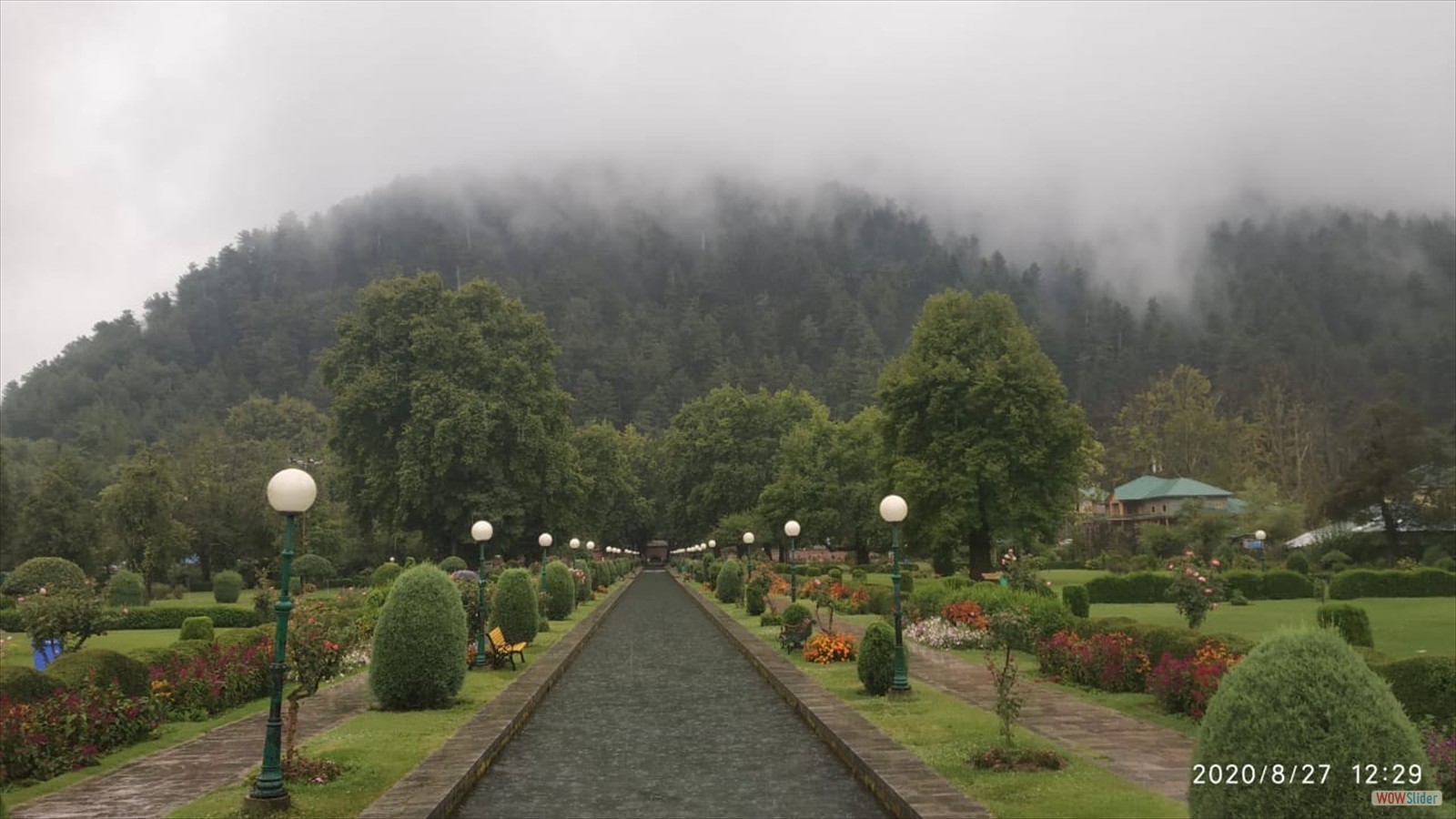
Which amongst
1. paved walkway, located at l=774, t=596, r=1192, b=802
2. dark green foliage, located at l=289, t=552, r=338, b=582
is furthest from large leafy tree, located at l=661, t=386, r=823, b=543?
paved walkway, located at l=774, t=596, r=1192, b=802

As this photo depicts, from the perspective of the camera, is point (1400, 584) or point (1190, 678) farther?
point (1400, 584)

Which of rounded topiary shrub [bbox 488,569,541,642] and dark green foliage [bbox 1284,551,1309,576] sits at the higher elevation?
rounded topiary shrub [bbox 488,569,541,642]

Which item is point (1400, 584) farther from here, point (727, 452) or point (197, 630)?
point (727, 452)

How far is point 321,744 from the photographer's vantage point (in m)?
11.5

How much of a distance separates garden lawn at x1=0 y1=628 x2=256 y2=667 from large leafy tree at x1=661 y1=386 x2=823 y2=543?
56090mm

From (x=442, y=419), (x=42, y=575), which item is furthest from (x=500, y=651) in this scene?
(x=442, y=419)

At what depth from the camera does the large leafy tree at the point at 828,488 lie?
6494cm

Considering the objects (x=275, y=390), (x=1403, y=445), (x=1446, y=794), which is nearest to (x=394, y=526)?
(x=1446, y=794)

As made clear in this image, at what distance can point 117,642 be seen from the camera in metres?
27.1

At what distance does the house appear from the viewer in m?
78.8

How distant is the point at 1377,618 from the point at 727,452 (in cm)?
6105

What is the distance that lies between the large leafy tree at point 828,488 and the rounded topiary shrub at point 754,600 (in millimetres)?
29306

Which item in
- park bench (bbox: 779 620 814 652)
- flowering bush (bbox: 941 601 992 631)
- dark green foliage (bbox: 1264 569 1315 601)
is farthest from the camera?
dark green foliage (bbox: 1264 569 1315 601)

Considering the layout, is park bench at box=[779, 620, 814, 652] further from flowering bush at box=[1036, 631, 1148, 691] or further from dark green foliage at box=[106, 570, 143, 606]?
dark green foliage at box=[106, 570, 143, 606]
